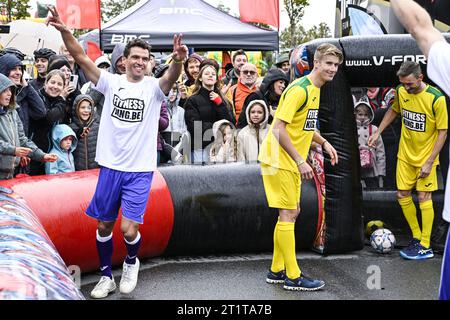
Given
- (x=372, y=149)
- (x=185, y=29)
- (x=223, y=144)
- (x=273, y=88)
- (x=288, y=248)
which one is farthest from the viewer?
(x=185, y=29)

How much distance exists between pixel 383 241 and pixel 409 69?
5.81ft

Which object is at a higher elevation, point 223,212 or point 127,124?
point 127,124

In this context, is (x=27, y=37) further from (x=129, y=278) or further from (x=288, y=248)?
(x=288, y=248)

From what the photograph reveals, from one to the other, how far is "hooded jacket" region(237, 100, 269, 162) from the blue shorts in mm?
2101

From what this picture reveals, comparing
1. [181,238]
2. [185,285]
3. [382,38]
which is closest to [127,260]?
[185,285]

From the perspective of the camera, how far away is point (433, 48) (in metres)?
2.95

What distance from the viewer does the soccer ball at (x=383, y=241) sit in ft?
21.8

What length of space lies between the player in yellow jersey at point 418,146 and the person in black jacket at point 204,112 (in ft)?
6.86

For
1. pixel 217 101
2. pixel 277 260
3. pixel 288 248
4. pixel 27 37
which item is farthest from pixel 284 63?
pixel 27 37

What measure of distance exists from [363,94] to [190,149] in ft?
8.81

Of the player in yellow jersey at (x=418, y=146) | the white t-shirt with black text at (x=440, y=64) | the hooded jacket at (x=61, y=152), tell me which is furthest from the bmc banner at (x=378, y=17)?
the white t-shirt with black text at (x=440, y=64)

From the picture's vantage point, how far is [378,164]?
7.79 m

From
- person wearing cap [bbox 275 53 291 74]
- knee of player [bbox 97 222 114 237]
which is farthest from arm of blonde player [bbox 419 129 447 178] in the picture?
person wearing cap [bbox 275 53 291 74]

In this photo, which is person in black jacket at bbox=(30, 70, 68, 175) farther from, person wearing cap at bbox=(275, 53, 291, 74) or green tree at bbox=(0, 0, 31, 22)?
green tree at bbox=(0, 0, 31, 22)
